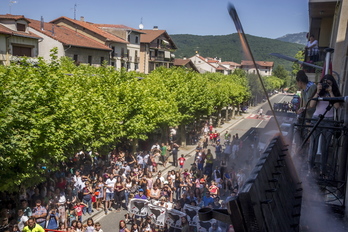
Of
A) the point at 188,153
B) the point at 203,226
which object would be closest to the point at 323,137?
the point at 203,226

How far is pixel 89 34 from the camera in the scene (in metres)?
50.5

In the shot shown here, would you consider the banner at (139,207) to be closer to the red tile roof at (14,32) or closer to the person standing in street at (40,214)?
the person standing in street at (40,214)

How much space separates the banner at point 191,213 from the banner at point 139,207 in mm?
1569

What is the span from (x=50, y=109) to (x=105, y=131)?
5273 millimetres

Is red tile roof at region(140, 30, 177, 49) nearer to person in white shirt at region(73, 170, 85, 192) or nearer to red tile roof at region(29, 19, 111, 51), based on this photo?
red tile roof at region(29, 19, 111, 51)

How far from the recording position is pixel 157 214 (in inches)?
493

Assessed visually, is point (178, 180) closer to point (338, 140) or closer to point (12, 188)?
point (12, 188)

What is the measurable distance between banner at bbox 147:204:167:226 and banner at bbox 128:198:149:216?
0.80ft

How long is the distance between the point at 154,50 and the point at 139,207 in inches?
2090

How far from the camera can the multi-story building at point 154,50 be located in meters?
61.8

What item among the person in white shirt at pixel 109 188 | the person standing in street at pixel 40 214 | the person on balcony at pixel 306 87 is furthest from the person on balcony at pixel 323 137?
the person in white shirt at pixel 109 188

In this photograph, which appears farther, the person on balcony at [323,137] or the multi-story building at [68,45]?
the multi-story building at [68,45]

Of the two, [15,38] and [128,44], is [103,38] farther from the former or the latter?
[15,38]

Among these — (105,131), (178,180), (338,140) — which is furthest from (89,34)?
(338,140)
